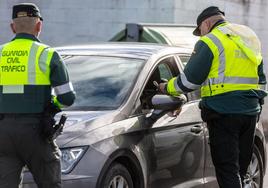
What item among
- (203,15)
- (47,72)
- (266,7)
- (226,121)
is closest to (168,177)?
(226,121)

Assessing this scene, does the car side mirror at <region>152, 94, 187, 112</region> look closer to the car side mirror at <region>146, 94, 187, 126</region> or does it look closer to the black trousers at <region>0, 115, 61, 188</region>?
the car side mirror at <region>146, 94, 187, 126</region>

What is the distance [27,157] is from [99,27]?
28.5ft

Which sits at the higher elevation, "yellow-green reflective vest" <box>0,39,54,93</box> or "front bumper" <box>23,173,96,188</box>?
"yellow-green reflective vest" <box>0,39,54,93</box>

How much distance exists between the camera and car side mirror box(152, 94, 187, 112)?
18.5 ft

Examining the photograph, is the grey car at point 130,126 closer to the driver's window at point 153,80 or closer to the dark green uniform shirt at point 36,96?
the driver's window at point 153,80

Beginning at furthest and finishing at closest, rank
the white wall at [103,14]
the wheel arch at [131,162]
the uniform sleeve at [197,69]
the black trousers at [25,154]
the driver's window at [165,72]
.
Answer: the white wall at [103,14] < the driver's window at [165,72] < the uniform sleeve at [197,69] < the wheel arch at [131,162] < the black trousers at [25,154]

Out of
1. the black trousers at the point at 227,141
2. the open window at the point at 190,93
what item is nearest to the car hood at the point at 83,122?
the black trousers at the point at 227,141

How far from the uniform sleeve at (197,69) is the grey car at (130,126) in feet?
0.80

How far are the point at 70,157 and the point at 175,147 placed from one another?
125cm

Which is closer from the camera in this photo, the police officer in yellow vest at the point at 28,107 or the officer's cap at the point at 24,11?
the police officer in yellow vest at the point at 28,107

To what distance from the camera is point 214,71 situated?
548cm

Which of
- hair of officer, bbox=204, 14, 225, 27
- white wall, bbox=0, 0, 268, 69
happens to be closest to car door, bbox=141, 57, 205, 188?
hair of officer, bbox=204, 14, 225, 27

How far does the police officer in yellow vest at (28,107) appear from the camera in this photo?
14.6 feet

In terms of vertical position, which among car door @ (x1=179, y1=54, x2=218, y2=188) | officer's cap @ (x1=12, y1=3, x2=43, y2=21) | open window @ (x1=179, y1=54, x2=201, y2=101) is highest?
officer's cap @ (x1=12, y1=3, x2=43, y2=21)
